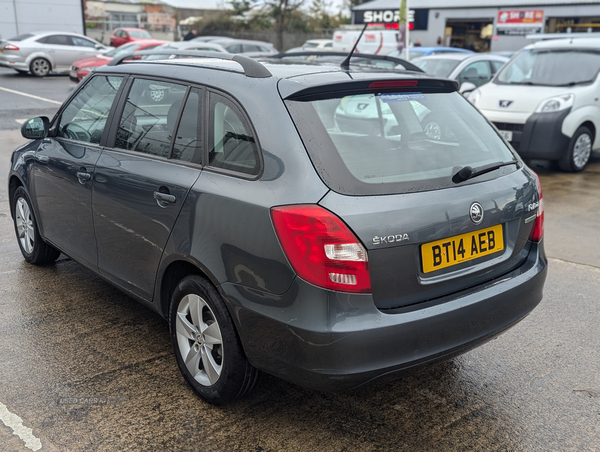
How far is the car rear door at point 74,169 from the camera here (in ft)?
12.7

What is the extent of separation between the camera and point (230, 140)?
2.98m

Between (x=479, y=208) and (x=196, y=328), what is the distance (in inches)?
58.5

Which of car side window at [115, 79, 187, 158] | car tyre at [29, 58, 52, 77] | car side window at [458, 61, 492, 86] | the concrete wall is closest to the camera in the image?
car side window at [115, 79, 187, 158]

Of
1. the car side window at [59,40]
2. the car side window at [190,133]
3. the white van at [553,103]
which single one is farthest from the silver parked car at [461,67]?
the car side window at [59,40]

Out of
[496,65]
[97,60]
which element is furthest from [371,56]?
[97,60]

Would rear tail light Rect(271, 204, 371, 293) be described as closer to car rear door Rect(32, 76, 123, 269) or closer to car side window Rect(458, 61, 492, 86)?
car rear door Rect(32, 76, 123, 269)

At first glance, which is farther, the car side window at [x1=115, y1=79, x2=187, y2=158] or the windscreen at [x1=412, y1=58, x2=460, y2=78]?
the windscreen at [x1=412, y1=58, x2=460, y2=78]

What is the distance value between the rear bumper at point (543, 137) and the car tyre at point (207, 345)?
23.0 ft

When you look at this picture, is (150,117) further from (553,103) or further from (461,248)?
(553,103)

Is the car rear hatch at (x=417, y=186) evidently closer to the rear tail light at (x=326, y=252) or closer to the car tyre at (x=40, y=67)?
the rear tail light at (x=326, y=252)

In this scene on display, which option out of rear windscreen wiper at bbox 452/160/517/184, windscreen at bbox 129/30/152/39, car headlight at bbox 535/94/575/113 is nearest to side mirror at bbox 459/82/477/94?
car headlight at bbox 535/94/575/113

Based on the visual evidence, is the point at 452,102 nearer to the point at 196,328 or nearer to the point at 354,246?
the point at 354,246

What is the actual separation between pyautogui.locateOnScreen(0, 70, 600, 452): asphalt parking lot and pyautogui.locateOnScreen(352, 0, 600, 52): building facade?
33.9m

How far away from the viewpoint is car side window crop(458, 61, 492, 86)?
12.2 m
